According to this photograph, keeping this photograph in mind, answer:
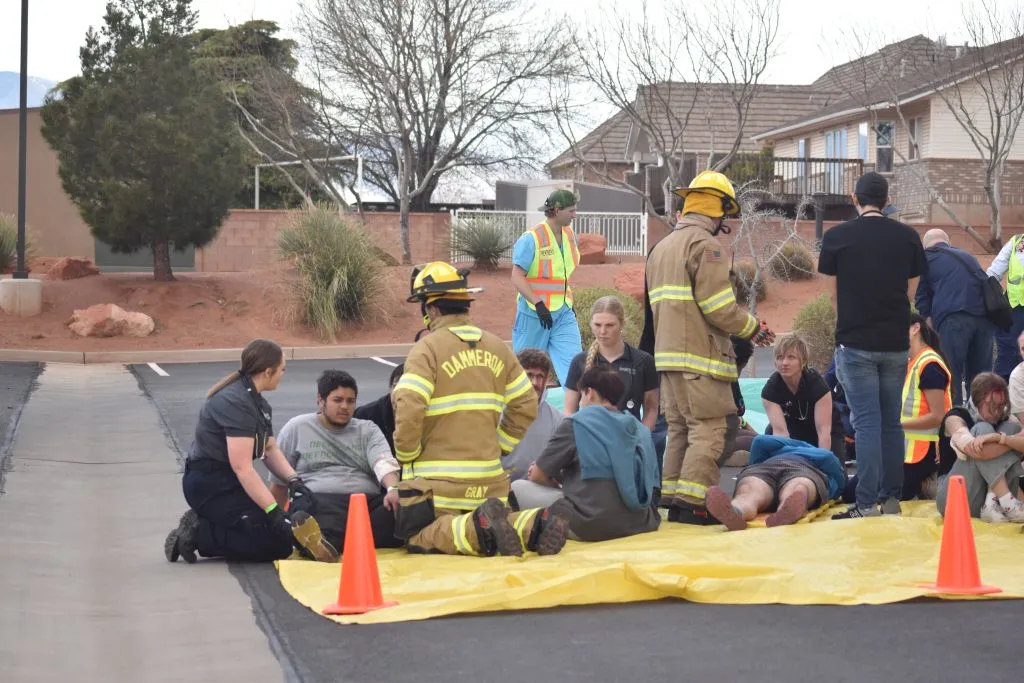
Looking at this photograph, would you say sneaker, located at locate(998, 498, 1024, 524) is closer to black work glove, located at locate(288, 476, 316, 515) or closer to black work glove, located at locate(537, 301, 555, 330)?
black work glove, located at locate(288, 476, 316, 515)

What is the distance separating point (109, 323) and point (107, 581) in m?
15.4

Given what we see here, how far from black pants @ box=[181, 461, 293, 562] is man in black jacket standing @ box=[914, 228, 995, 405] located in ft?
18.4

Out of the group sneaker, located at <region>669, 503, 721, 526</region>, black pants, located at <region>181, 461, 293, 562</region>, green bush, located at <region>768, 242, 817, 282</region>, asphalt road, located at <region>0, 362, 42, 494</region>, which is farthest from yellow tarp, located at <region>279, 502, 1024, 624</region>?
green bush, located at <region>768, 242, 817, 282</region>

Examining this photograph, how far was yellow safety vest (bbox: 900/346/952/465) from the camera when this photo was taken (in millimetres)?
8469

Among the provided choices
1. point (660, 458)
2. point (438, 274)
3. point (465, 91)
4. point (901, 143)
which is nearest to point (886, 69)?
point (901, 143)

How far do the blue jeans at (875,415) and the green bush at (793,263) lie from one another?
2089 cm

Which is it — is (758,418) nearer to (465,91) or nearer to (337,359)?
(337,359)

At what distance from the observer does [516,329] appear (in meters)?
10.6

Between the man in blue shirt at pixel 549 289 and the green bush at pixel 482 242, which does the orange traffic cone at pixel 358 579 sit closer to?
the man in blue shirt at pixel 549 289

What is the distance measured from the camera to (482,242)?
28.1 metres

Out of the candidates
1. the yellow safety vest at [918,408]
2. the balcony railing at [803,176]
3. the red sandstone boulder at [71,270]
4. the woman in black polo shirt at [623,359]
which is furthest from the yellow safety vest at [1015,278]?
the balcony railing at [803,176]

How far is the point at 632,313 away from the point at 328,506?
508 inches

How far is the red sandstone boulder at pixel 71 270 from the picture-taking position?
80.9 ft

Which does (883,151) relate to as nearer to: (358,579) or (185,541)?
(185,541)
